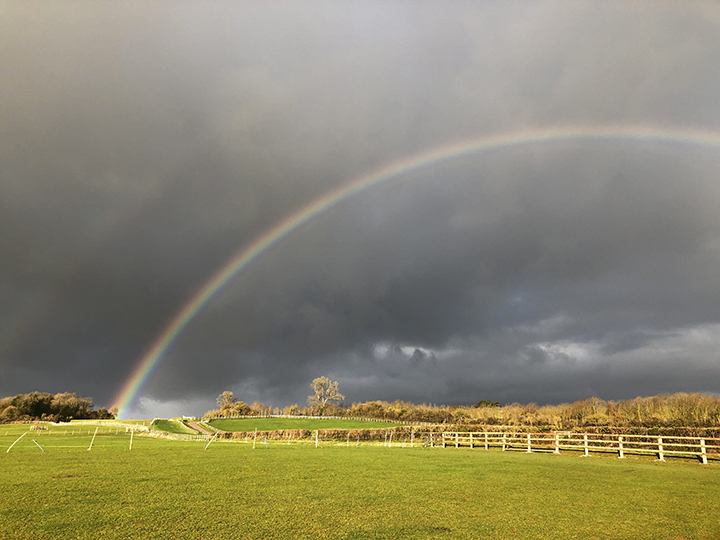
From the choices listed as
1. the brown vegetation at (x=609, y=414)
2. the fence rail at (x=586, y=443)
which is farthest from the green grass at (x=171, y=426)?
the fence rail at (x=586, y=443)

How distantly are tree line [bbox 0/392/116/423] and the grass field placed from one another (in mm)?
111367

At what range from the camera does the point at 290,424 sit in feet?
287

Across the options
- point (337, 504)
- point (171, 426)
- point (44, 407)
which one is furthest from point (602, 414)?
point (44, 407)

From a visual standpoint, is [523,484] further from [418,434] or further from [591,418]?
[418,434]

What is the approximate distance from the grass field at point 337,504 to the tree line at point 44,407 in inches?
4385

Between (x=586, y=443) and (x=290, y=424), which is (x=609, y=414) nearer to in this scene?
(x=586, y=443)

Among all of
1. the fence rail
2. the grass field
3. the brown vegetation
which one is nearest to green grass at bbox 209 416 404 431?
the brown vegetation

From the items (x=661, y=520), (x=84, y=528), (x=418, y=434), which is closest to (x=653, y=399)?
(x=418, y=434)

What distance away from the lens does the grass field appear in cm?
788

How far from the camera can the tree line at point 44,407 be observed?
101m

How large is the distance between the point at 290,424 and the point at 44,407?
80.9 metres

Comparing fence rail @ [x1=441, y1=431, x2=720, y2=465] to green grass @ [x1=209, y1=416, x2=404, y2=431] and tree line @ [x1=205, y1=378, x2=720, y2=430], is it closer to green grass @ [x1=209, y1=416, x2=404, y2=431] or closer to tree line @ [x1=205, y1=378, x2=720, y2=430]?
tree line @ [x1=205, y1=378, x2=720, y2=430]

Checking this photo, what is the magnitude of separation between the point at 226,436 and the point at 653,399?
61.0m

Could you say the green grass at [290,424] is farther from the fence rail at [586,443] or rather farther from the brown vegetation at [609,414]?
the fence rail at [586,443]
